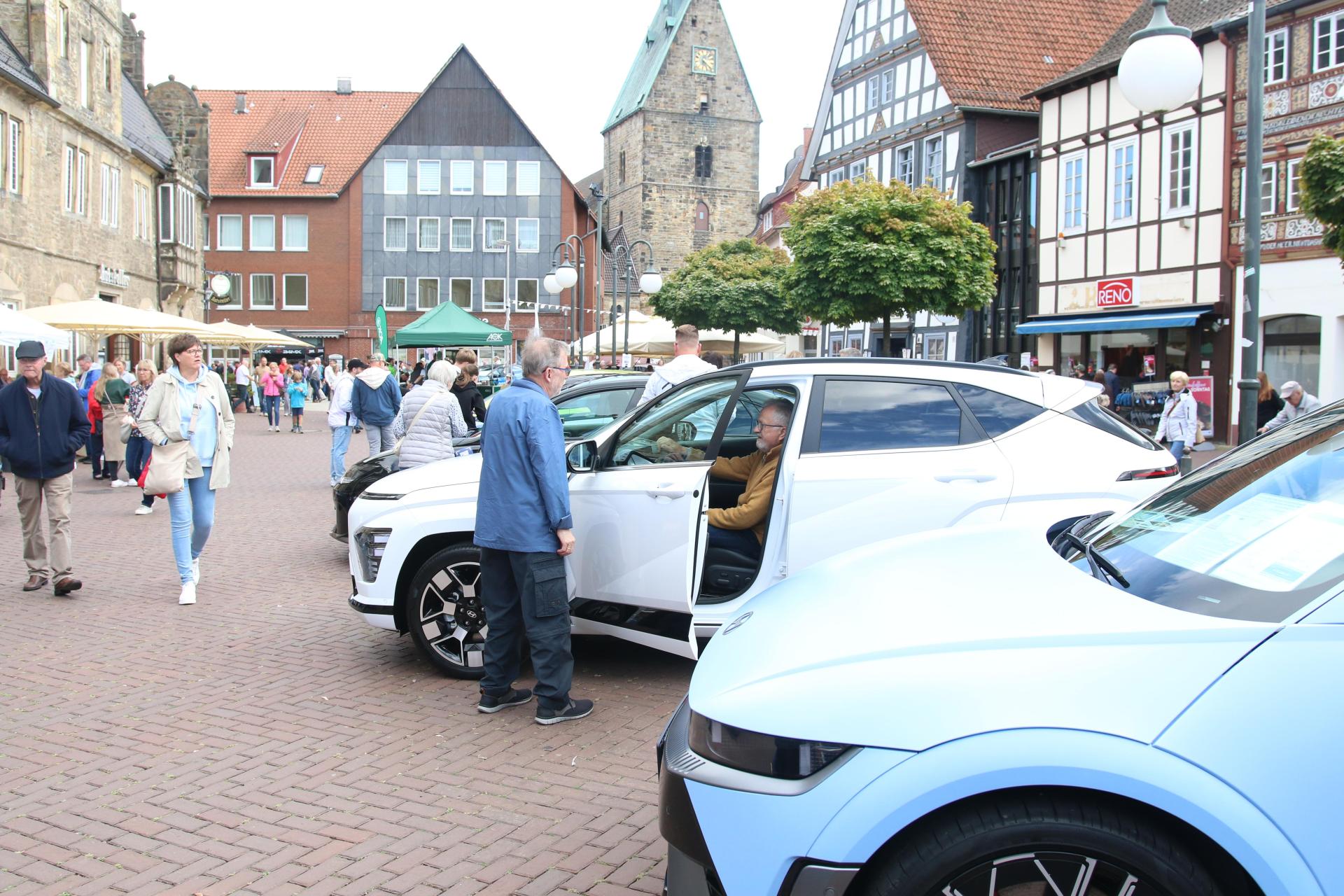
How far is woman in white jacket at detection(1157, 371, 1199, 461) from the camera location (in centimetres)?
1653

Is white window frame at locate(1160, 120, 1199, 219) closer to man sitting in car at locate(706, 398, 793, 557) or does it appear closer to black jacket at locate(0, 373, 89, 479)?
man sitting in car at locate(706, 398, 793, 557)

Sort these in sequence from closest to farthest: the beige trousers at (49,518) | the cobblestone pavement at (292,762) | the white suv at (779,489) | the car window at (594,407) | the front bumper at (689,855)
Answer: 1. the front bumper at (689,855)
2. the cobblestone pavement at (292,762)
3. the white suv at (779,489)
4. the beige trousers at (49,518)
5. the car window at (594,407)

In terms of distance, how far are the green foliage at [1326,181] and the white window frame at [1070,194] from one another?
15747mm

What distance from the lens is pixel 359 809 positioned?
4488mm

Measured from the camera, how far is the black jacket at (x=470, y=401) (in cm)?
1429

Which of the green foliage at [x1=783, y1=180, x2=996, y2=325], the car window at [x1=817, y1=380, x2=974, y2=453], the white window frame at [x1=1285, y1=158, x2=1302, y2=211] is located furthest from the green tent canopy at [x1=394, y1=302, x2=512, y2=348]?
the car window at [x1=817, y1=380, x2=974, y2=453]

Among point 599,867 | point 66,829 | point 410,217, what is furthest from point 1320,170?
point 410,217

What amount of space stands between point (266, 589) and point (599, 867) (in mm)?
5960

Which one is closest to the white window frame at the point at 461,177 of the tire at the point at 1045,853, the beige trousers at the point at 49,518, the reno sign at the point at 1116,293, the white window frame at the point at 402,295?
the white window frame at the point at 402,295

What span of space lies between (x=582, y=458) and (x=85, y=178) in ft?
102

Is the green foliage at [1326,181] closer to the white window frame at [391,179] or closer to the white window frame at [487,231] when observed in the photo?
the white window frame at [487,231]

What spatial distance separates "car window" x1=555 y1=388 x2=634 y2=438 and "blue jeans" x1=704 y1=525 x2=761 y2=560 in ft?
16.3

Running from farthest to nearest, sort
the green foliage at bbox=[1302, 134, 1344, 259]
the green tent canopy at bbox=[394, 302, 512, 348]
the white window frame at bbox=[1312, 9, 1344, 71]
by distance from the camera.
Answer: the green tent canopy at bbox=[394, 302, 512, 348] < the white window frame at bbox=[1312, 9, 1344, 71] < the green foliage at bbox=[1302, 134, 1344, 259]

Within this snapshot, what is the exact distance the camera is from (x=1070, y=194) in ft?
103
